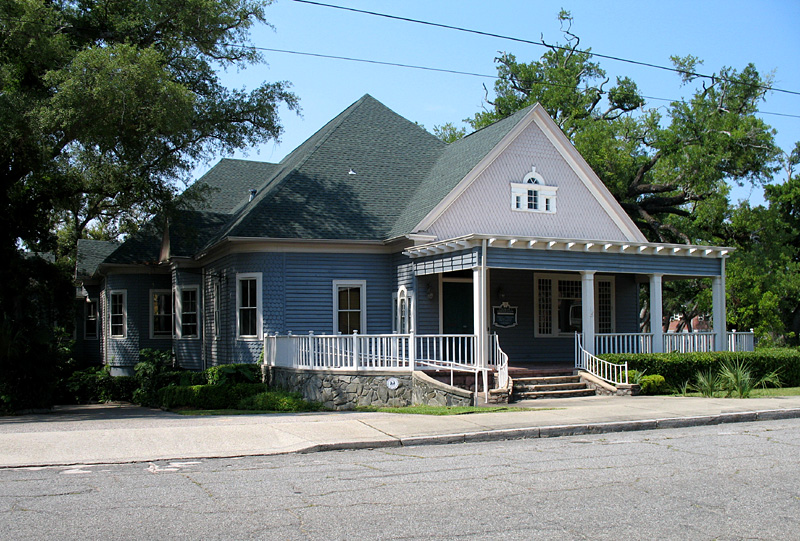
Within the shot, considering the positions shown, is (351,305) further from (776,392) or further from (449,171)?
(776,392)

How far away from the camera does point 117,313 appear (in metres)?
28.7

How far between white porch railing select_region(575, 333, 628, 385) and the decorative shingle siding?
415cm

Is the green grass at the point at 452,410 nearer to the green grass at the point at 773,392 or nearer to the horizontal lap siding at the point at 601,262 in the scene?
the horizontal lap siding at the point at 601,262

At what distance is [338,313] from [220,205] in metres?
8.89

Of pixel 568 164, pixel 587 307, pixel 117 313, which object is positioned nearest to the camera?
pixel 587 307

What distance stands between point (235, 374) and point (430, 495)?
14004 mm

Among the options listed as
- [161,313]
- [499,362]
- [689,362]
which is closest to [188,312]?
[161,313]

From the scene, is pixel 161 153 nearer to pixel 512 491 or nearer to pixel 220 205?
pixel 220 205

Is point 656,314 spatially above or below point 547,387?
above

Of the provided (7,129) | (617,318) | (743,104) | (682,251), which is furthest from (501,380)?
(743,104)

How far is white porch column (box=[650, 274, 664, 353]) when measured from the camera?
2009cm

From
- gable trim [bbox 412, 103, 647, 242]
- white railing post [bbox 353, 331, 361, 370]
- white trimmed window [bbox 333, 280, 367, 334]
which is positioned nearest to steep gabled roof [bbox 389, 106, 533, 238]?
gable trim [bbox 412, 103, 647, 242]

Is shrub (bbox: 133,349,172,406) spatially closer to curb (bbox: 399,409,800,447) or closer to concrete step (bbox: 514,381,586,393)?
concrete step (bbox: 514,381,586,393)

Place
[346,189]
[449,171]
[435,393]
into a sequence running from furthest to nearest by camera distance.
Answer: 1. [346,189]
2. [449,171]
3. [435,393]
